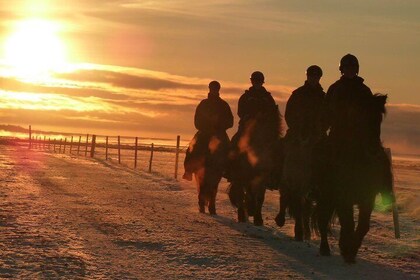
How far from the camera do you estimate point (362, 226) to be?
27.9ft

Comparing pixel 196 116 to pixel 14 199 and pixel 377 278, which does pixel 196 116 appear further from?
pixel 377 278

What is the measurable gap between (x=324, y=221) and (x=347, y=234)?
572 mm

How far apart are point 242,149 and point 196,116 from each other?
6.46 ft

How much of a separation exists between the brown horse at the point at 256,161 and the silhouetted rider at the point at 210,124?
127 centimetres

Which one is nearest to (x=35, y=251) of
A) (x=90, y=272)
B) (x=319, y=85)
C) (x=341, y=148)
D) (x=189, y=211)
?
(x=90, y=272)

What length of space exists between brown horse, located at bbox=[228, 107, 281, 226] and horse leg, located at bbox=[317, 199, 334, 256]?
265 centimetres

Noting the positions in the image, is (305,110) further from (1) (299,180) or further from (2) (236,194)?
(2) (236,194)

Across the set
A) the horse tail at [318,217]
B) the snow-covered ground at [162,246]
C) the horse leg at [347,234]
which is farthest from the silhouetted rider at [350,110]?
the snow-covered ground at [162,246]

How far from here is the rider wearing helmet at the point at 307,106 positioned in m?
10.2

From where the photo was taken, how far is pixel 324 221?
358 inches

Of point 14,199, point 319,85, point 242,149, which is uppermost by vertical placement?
point 319,85

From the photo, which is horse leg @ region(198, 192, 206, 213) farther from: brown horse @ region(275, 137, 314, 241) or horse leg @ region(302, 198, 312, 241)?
horse leg @ region(302, 198, 312, 241)

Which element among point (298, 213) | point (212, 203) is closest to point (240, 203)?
point (212, 203)

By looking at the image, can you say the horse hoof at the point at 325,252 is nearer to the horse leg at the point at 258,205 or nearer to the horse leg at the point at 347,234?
the horse leg at the point at 347,234
